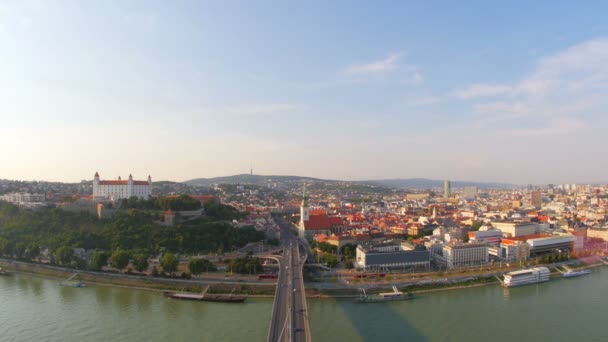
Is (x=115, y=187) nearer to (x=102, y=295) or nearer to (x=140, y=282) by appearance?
(x=140, y=282)

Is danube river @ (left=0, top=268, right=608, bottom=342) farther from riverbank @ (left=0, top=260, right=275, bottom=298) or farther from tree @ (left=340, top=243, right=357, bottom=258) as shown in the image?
tree @ (left=340, top=243, right=357, bottom=258)

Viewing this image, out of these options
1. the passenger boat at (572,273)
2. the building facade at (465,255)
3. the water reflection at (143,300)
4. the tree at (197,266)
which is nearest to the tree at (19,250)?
the water reflection at (143,300)

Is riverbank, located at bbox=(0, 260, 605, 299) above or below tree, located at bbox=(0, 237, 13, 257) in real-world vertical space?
below

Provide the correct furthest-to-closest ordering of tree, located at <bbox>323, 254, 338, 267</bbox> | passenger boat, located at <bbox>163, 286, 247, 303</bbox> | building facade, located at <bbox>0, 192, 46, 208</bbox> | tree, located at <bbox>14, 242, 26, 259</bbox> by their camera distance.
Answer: building facade, located at <bbox>0, 192, 46, 208</bbox> → tree, located at <bbox>14, 242, 26, 259</bbox> → tree, located at <bbox>323, 254, 338, 267</bbox> → passenger boat, located at <bbox>163, 286, 247, 303</bbox>

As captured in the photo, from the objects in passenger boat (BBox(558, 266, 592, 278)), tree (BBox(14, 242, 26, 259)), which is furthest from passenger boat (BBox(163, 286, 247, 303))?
passenger boat (BBox(558, 266, 592, 278))

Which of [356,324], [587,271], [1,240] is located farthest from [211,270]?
[587,271]

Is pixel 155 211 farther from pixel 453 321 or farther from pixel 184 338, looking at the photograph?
pixel 453 321

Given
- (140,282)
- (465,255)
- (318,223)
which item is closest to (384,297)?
(465,255)
